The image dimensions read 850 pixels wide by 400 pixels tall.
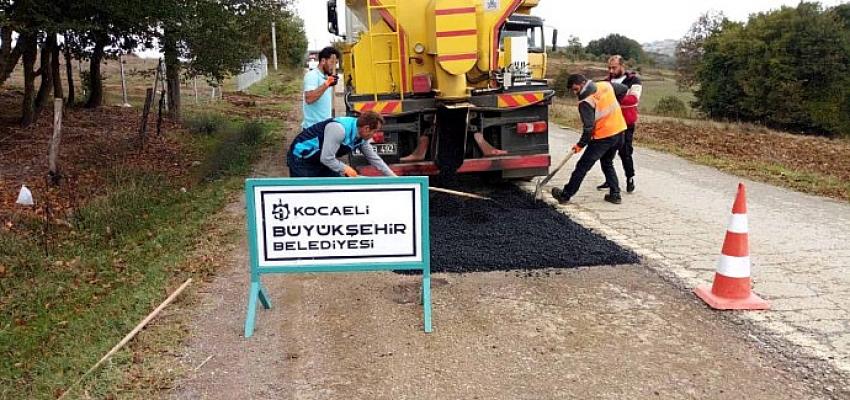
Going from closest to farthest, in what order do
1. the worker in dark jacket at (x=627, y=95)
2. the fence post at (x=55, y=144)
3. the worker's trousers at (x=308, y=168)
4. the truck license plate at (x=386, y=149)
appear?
1. the worker's trousers at (x=308, y=168)
2. the truck license plate at (x=386, y=149)
3. the worker in dark jacket at (x=627, y=95)
4. the fence post at (x=55, y=144)

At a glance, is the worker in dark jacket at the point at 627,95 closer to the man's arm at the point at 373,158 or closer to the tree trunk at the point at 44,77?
the man's arm at the point at 373,158

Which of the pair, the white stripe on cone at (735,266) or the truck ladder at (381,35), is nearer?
the white stripe on cone at (735,266)

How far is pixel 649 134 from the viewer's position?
17.0 metres

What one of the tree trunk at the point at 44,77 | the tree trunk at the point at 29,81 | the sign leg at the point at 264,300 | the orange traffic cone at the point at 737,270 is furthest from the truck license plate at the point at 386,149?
the tree trunk at the point at 44,77

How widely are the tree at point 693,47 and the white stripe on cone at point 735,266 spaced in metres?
39.6

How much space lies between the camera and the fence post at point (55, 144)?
8688 millimetres

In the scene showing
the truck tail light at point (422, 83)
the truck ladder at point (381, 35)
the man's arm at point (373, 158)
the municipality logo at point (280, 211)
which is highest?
the truck ladder at point (381, 35)

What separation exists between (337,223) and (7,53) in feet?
28.4

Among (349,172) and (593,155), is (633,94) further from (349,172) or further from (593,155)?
(349,172)

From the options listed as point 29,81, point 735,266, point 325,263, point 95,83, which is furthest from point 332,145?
point 95,83

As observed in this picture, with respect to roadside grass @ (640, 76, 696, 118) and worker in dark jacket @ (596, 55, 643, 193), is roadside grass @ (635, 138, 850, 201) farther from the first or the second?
roadside grass @ (640, 76, 696, 118)

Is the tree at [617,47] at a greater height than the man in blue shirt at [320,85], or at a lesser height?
greater

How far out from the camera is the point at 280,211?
4.43 m

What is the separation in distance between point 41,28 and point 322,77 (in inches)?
187
